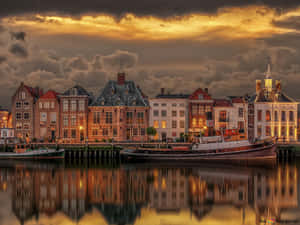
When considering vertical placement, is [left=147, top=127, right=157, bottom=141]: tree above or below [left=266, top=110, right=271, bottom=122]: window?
below

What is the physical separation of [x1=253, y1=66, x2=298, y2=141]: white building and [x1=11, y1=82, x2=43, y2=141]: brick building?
45.9 m

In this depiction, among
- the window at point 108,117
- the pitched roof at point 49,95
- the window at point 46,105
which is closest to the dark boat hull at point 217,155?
the window at point 108,117

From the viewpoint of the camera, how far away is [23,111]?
86.8 meters

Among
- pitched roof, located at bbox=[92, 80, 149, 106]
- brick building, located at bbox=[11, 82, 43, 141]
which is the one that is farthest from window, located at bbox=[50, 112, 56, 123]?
pitched roof, located at bbox=[92, 80, 149, 106]

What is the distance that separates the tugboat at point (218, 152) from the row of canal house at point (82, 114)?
1269 centimetres

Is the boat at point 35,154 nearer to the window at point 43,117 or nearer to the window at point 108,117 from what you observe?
the window at point 43,117

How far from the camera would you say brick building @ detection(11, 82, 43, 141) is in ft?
283

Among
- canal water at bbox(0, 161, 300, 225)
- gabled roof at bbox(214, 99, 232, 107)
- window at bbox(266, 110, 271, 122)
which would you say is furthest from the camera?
gabled roof at bbox(214, 99, 232, 107)

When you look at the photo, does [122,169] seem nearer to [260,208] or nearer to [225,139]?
[225,139]

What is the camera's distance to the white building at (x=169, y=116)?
86.4 m

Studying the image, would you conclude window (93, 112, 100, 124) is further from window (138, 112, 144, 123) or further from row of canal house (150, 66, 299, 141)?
row of canal house (150, 66, 299, 141)

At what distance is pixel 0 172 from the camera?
193 ft

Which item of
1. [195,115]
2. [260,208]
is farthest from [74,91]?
[260,208]

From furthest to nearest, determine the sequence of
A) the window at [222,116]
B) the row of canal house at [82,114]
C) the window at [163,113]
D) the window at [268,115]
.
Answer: the window at [222,116], the window at [163,113], the window at [268,115], the row of canal house at [82,114]
